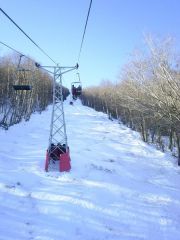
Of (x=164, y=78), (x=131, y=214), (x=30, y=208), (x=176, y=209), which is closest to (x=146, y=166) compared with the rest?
(x=164, y=78)

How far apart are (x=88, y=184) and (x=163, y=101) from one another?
7749 mm

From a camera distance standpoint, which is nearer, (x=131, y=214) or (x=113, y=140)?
(x=131, y=214)

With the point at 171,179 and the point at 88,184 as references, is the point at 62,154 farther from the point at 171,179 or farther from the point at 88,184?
the point at 171,179

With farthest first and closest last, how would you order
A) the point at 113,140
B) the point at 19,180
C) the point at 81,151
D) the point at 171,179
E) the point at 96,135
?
the point at 96,135
the point at 113,140
the point at 81,151
the point at 171,179
the point at 19,180

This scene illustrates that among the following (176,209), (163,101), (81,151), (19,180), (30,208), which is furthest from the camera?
(81,151)

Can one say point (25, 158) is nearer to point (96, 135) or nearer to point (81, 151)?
point (81, 151)

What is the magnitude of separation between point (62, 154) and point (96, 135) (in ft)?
48.1

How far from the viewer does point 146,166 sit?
64.8 feet

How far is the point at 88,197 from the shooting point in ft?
41.8

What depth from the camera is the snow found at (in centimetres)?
1000

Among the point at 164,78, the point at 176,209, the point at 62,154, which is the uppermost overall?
the point at 164,78

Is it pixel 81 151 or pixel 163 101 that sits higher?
pixel 163 101

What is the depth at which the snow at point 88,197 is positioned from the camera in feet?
32.8

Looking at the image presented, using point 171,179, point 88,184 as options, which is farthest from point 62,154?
point 171,179
